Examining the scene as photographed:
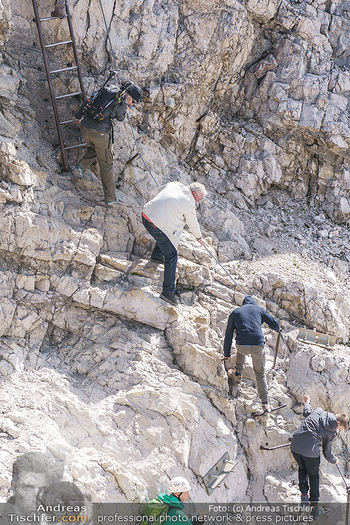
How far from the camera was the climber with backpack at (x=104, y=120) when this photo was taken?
7.51 metres

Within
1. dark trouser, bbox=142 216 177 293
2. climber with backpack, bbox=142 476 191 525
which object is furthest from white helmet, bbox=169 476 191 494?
dark trouser, bbox=142 216 177 293

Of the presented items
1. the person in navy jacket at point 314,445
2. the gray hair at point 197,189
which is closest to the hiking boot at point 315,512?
the person in navy jacket at point 314,445

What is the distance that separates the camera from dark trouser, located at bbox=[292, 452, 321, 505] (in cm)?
659

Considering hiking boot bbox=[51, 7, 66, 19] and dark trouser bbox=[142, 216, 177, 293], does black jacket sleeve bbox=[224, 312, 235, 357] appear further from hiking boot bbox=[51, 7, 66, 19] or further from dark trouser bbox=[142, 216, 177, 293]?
hiking boot bbox=[51, 7, 66, 19]

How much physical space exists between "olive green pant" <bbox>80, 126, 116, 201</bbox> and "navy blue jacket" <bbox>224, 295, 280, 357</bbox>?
9.18 ft

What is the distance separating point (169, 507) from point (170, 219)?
3847 mm

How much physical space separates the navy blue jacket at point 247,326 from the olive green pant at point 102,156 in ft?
9.18

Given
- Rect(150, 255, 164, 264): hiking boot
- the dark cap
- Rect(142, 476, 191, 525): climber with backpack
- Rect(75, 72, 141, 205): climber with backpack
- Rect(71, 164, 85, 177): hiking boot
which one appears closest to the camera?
Rect(142, 476, 191, 525): climber with backpack

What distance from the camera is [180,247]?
845 cm

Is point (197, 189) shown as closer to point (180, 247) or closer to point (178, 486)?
point (180, 247)

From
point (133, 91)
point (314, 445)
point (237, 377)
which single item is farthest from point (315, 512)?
point (133, 91)

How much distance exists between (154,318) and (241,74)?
6.23m

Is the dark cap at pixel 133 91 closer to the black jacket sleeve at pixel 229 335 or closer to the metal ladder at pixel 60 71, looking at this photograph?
the metal ladder at pixel 60 71

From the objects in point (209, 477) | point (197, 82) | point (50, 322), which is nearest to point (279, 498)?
point (209, 477)
